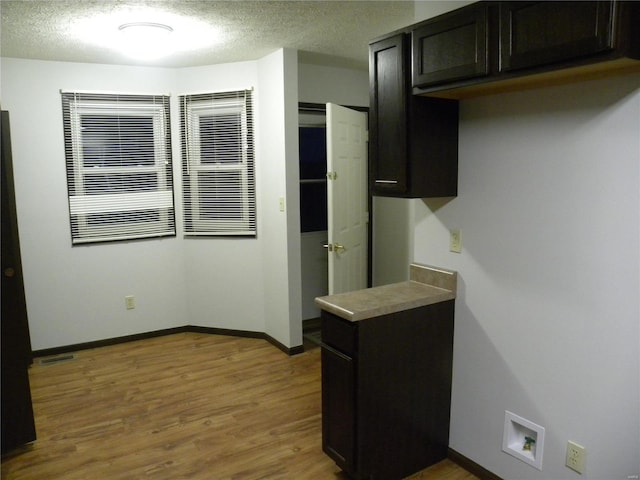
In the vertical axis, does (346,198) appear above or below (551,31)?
below

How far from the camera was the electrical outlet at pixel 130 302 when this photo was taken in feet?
14.3

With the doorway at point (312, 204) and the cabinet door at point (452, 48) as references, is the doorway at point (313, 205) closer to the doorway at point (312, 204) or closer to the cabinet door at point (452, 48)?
the doorway at point (312, 204)

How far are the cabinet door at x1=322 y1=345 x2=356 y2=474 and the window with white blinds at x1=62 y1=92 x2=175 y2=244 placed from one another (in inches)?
104

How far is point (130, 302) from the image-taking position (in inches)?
173

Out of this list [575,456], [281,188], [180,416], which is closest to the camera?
[575,456]

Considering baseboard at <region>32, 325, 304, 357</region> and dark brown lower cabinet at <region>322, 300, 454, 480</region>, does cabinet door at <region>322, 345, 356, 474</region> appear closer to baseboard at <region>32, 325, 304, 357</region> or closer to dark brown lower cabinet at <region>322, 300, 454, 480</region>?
dark brown lower cabinet at <region>322, 300, 454, 480</region>

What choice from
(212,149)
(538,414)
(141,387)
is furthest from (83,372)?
(538,414)

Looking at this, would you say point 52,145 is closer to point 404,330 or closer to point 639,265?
point 404,330

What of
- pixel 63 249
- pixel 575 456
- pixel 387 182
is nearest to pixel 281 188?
pixel 387 182

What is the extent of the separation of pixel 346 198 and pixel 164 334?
217 centimetres

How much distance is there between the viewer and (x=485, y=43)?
186 centimetres

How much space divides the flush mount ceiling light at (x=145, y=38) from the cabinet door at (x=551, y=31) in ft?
7.17

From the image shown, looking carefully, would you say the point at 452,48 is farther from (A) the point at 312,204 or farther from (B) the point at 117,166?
(B) the point at 117,166

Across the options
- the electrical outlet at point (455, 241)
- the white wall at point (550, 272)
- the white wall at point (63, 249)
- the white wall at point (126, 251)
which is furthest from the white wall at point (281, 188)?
the electrical outlet at point (455, 241)
